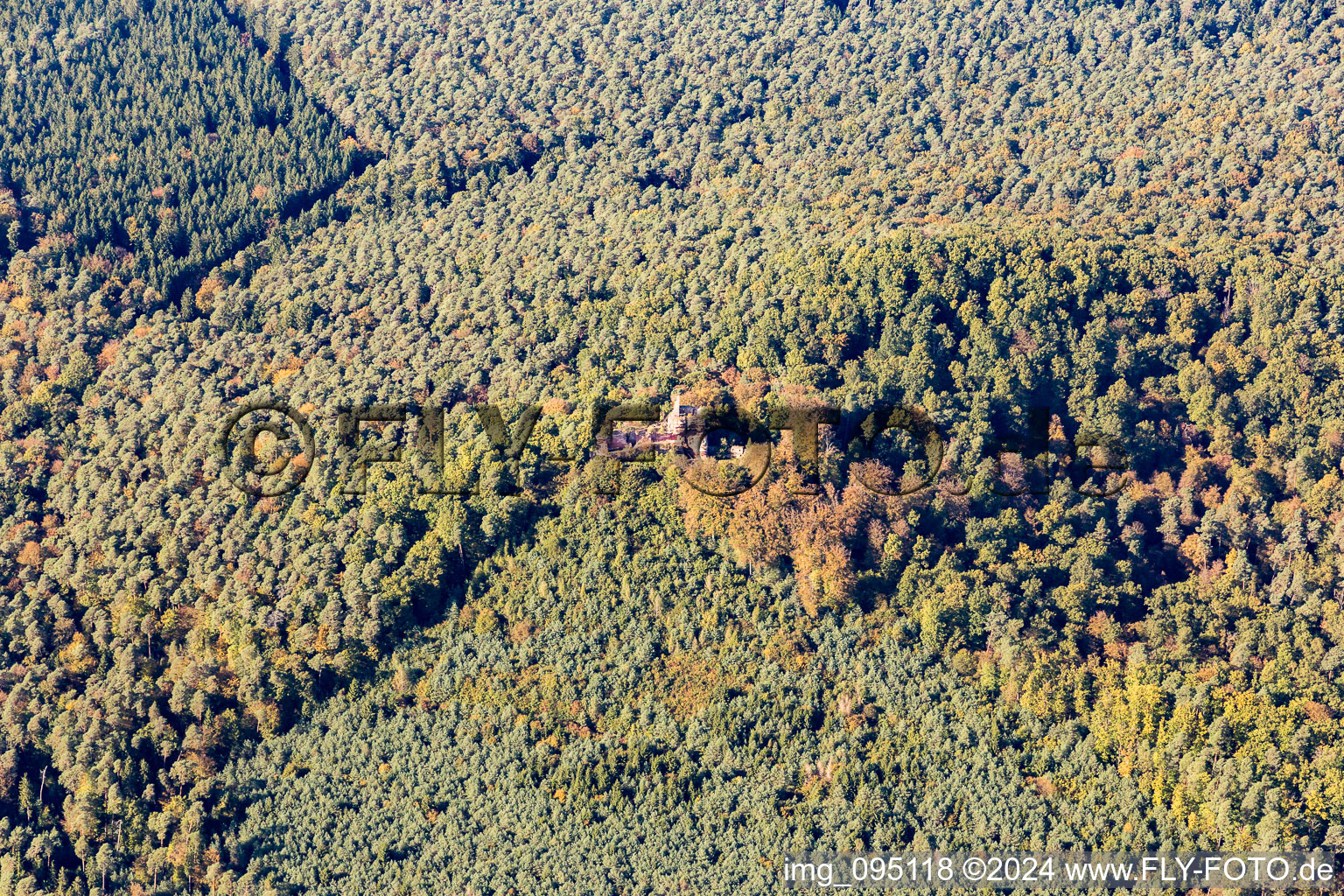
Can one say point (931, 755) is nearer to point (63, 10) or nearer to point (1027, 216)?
point (1027, 216)

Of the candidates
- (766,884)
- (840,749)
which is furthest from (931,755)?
(766,884)

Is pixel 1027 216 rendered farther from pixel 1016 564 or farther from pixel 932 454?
pixel 1016 564

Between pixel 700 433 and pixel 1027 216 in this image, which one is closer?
pixel 700 433

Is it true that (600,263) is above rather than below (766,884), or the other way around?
above

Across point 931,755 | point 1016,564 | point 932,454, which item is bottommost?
point 931,755

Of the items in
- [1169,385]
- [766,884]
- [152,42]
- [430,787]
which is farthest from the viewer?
[152,42]

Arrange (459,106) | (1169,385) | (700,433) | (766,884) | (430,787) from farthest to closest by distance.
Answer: (459,106), (1169,385), (700,433), (430,787), (766,884)
